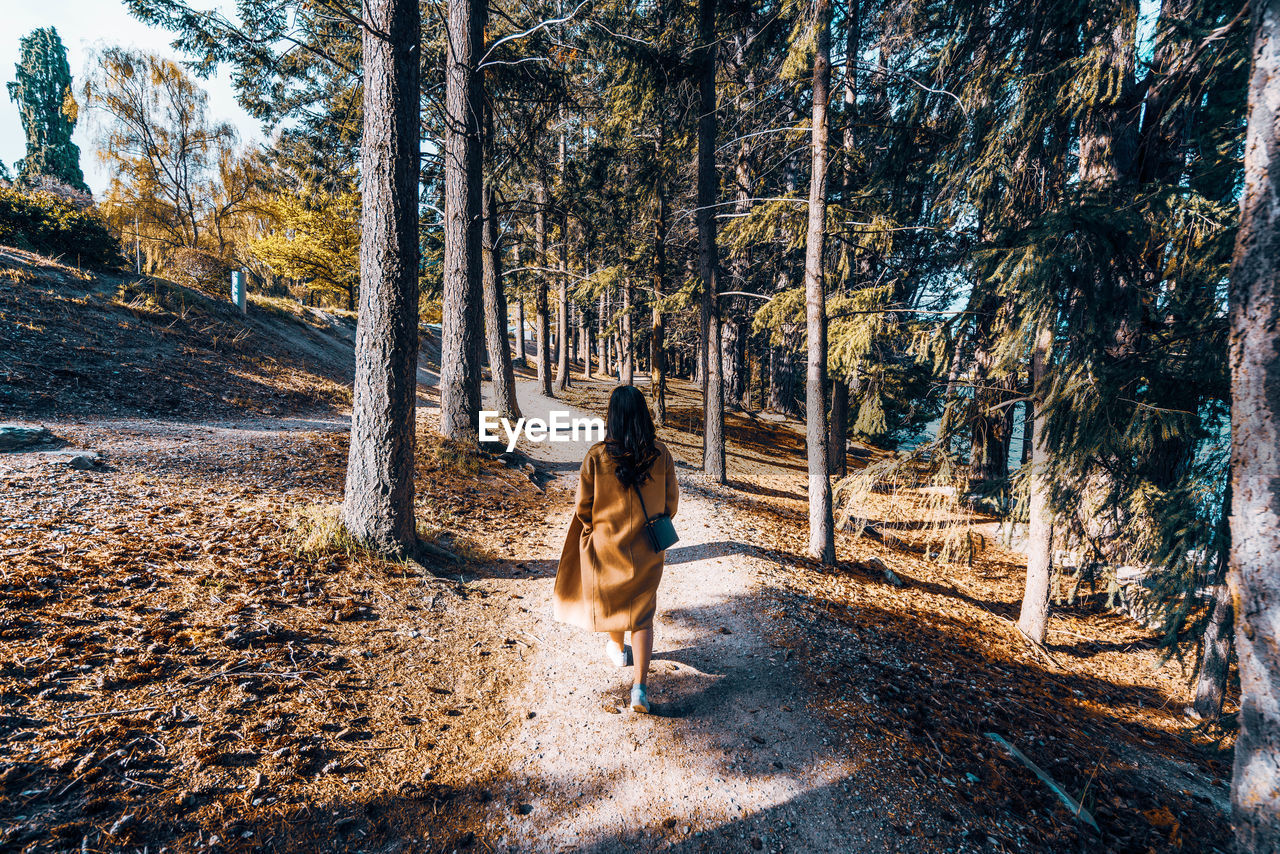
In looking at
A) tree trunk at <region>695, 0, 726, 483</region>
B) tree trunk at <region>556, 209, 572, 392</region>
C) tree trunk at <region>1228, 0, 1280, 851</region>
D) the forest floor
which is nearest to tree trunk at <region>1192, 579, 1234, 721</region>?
the forest floor

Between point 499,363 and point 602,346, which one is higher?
point 602,346

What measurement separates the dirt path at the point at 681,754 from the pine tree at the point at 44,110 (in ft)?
150

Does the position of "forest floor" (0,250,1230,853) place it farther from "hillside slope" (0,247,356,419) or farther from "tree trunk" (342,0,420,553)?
"hillside slope" (0,247,356,419)

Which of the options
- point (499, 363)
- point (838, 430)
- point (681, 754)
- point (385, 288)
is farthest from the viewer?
point (838, 430)

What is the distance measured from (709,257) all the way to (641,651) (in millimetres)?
8706

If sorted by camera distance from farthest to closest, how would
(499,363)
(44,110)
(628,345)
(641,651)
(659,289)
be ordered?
(44,110) < (628,345) < (659,289) < (499,363) < (641,651)

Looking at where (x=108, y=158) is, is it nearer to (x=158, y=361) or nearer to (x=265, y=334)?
(x=265, y=334)

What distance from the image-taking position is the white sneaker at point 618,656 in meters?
3.88

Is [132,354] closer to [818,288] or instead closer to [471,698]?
[471,698]

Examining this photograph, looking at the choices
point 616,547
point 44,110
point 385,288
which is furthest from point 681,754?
point 44,110

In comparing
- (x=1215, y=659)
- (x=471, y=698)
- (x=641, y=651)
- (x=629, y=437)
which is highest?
(x=629, y=437)

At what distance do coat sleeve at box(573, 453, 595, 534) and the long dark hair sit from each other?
0.56ft

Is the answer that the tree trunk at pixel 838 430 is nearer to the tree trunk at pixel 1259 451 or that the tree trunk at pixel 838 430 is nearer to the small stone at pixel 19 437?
the tree trunk at pixel 1259 451

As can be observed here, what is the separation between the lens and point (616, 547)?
328 cm
